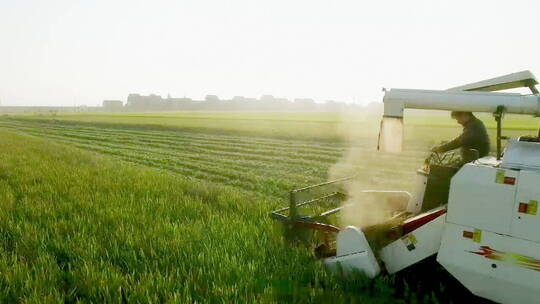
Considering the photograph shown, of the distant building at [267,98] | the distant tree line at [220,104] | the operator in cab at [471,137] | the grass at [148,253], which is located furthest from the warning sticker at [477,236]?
the distant building at [267,98]

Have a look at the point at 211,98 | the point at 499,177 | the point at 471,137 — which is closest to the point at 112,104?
the point at 211,98

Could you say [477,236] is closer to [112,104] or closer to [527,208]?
[527,208]

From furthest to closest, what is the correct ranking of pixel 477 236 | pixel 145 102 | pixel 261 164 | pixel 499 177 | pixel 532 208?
pixel 145 102, pixel 261 164, pixel 477 236, pixel 499 177, pixel 532 208

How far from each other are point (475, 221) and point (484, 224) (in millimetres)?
87

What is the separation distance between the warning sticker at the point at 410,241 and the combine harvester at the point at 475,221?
0.04ft

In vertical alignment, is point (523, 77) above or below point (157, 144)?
above

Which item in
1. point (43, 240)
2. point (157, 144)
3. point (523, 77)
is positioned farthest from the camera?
point (157, 144)

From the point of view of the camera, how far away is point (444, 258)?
438 cm

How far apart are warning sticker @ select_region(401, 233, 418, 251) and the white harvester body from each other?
1cm

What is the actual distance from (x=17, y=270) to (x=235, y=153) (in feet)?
53.8

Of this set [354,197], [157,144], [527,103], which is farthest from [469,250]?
[157,144]

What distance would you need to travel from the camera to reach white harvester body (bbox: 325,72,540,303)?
389 centimetres

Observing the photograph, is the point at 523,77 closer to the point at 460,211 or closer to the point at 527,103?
the point at 527,103

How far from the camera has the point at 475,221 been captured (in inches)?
164
